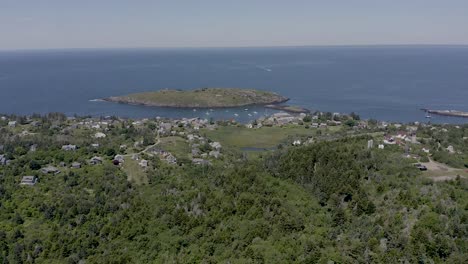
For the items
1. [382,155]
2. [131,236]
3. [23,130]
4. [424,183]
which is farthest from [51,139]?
[424,183]

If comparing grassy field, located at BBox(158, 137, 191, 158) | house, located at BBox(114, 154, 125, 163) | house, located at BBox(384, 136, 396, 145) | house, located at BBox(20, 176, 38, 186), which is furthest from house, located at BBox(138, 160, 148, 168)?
house, located at BBox(384, 136, 396, 145)

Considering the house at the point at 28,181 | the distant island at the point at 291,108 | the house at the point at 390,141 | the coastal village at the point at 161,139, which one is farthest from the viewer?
the distant island at the point at 291,108

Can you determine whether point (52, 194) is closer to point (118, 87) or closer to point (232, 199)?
point (232, 199)

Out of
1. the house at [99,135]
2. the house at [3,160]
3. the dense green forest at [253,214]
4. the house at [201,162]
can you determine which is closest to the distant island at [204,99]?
the house at [99,135]

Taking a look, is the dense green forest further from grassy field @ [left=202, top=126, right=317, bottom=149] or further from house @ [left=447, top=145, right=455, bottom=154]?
grassy field @ [left=202, top=126, right=317, bottom=149]

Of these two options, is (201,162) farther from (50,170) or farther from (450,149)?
(450,149)

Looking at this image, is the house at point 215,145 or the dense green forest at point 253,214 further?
the house at point 215,145

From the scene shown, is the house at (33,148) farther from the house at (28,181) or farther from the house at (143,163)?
the house at (143,163)
